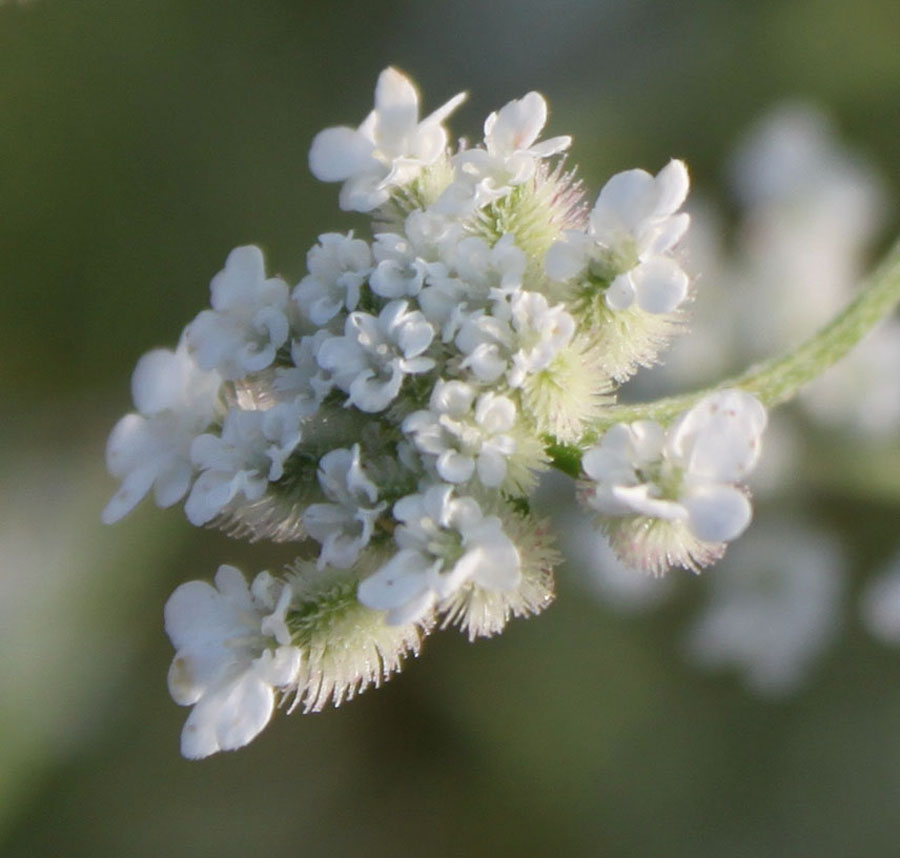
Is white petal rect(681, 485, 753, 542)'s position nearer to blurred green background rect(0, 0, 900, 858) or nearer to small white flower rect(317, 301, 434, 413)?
small white flower rect(317, 301, 434, 413)

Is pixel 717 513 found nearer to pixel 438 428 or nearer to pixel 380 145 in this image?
pixel 438 428

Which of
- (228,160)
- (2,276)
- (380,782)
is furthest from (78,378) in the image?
(380,782)

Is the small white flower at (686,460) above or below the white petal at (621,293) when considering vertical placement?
below

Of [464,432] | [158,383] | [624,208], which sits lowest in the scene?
[158,383]

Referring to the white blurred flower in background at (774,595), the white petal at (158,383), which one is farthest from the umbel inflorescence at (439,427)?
the white blurred flower in background at (774,595)

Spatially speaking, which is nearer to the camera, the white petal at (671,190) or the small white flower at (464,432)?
the small white flower at (464,432)

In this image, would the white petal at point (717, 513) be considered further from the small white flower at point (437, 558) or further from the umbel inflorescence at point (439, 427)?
the small white flower at point (437, 558)

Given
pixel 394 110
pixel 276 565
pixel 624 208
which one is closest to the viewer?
pixel 624 208

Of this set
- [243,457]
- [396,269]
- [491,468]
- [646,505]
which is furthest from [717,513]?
[243,457]
